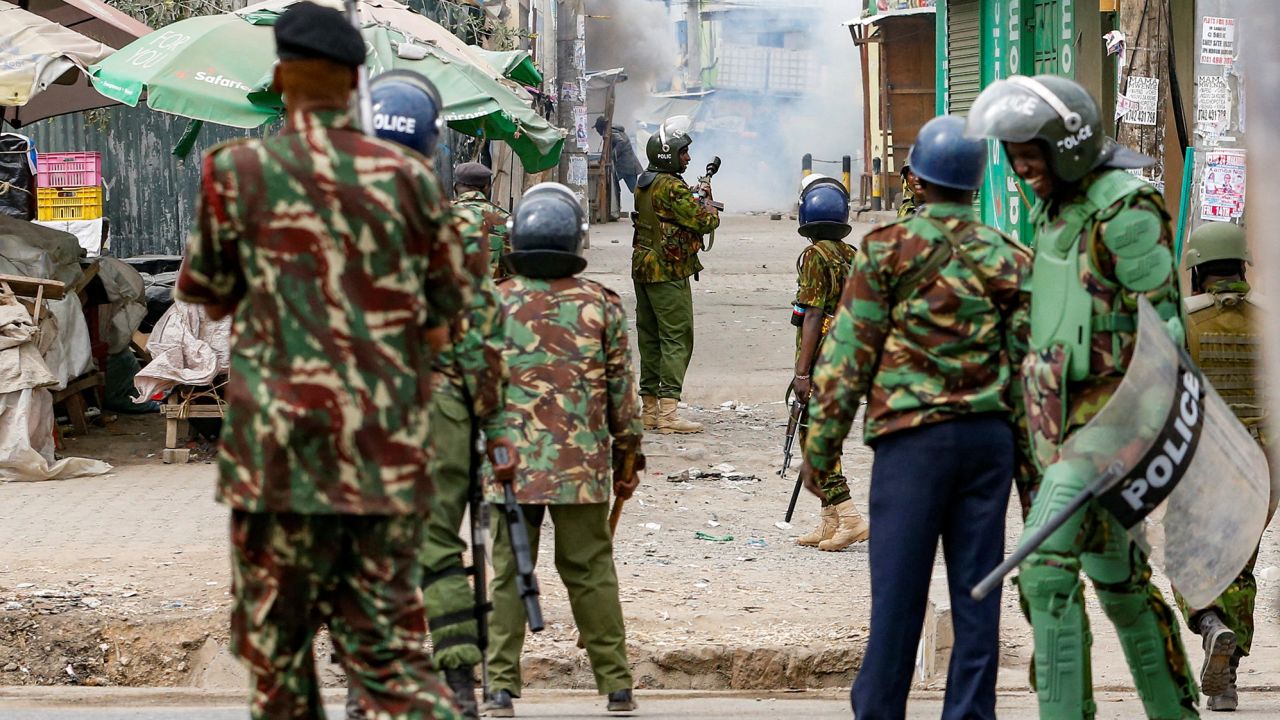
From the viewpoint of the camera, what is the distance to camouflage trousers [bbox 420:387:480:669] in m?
4.92

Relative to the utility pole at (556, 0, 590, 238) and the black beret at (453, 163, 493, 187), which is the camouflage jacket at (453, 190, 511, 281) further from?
the utility pole at (556, 0, 590, 238)

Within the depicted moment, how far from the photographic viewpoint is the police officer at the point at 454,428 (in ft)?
16.0

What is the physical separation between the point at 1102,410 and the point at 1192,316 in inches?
61.1

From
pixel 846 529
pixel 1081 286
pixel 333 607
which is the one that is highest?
pixel 1081 286

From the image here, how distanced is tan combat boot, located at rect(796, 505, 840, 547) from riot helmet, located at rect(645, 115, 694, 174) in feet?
12.1

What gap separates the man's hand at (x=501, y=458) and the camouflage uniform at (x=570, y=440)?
22cm

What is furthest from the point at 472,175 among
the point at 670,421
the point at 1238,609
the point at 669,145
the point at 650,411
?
the point at 650,411

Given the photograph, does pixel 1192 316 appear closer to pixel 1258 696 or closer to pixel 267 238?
pixel 1258 696

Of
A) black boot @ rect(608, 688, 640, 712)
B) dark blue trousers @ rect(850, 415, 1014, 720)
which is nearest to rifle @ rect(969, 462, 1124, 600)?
dark blue trousers @ rect(850, 415, 1014, 720)

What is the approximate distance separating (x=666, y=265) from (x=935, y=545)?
6.93 m

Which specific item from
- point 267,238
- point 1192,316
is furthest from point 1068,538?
point 267,238

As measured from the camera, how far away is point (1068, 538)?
170 inches

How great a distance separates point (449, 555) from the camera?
196 inches

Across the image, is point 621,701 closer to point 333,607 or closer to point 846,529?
point 333,607
